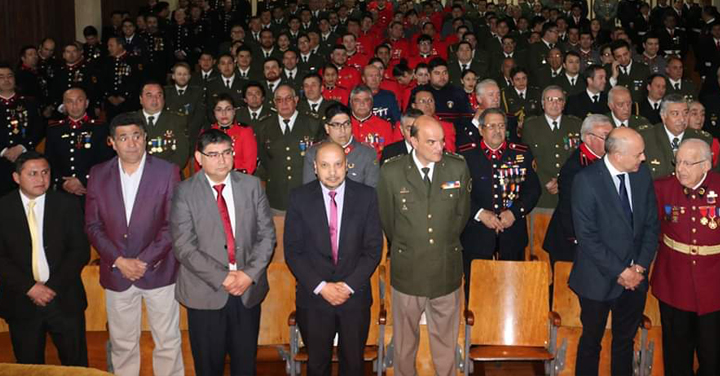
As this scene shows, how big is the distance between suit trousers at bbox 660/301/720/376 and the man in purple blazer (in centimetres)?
265

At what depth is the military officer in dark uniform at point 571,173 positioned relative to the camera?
14.5ft

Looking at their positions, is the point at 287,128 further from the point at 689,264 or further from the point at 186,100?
the point at 689,264

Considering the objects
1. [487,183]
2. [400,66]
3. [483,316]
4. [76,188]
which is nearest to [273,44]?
[400,66]

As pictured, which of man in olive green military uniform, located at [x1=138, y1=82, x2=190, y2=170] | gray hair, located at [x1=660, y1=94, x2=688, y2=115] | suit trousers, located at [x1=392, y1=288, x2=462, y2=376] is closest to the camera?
suit trousers, located at [x1=392, y1=288, x2=462, y2=376]

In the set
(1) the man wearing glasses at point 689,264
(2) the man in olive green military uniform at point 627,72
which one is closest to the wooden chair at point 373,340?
(1) the man wearing glasses at point 689,264

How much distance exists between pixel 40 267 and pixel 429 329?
2123 millimetres

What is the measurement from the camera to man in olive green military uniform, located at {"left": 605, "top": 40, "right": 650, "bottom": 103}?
327 inches

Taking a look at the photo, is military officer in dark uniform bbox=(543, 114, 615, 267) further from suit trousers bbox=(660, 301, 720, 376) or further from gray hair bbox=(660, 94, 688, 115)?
gray hair bbox=(660, 94, 688, 115)

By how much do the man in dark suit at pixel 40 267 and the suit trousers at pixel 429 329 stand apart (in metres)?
1.72

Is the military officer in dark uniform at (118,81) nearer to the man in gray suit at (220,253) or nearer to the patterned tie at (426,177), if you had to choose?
the man in gray suit at (220,253)

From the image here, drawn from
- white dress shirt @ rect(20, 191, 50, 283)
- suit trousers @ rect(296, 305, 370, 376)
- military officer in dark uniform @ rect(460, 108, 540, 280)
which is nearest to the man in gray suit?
suit trousers @ rect(296, 305, 370, 376)

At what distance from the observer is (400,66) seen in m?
7.90

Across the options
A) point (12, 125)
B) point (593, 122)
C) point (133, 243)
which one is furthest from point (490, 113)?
point (12, 125)

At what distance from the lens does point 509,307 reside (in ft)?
14.1
